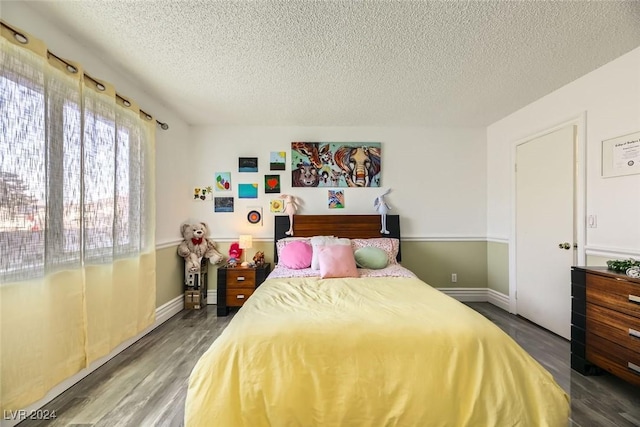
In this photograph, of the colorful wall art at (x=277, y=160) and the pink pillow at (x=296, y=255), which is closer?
the pink pillow at (x=296, y=255)

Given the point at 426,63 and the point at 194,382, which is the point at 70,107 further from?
the point at 426,63

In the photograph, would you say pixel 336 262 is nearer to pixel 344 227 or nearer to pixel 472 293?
pixel 344 227

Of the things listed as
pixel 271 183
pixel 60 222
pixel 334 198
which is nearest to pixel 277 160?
pixel 271 183

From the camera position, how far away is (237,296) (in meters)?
3.18

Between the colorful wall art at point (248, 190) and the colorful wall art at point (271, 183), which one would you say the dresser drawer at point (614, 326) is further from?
the colorful wall art at point (248, 190)

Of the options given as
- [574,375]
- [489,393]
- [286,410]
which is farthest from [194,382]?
[574,375]

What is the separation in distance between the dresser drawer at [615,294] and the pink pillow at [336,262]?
179 centimetres

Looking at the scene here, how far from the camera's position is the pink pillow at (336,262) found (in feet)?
8.46

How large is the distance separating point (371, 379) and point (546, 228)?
2681mm

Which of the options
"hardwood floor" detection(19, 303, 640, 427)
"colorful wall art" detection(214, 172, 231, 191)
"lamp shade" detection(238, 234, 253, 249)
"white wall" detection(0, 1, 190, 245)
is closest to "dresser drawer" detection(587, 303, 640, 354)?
"hardwood floor" detection(19, 303, 640, 427)

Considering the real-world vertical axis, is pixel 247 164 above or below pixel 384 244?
above

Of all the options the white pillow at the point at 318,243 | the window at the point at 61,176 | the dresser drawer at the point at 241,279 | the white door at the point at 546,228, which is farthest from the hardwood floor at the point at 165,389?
the white pillow at the point at 318,243

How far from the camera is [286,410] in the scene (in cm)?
124

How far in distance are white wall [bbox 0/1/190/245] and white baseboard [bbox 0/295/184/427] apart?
2.58ft
